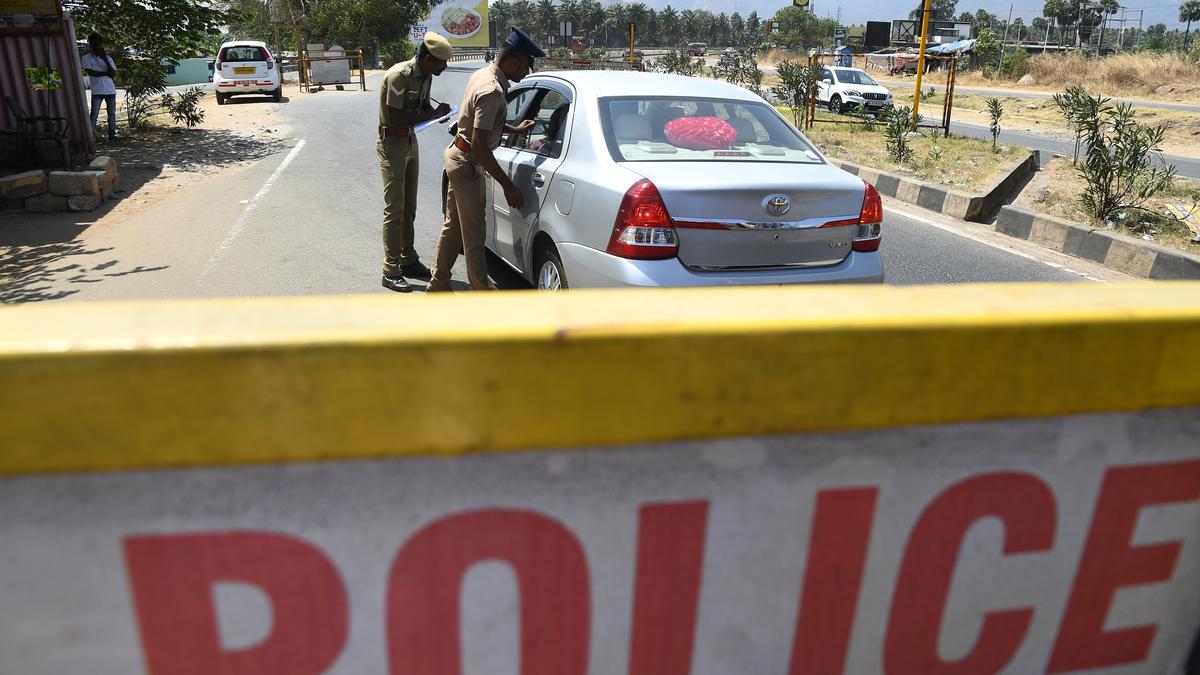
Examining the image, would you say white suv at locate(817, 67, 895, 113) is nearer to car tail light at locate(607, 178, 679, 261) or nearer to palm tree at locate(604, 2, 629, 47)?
car tail light at locate(607, 178, 679, 261)

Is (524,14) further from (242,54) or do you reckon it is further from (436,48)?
(436,48)

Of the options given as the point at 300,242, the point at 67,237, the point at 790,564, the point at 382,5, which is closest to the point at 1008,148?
the point at 300,242

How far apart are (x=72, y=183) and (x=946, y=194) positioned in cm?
946

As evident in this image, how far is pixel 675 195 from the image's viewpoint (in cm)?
416

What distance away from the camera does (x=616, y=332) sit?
1.28 m

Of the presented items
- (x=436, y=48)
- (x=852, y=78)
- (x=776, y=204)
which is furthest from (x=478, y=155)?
(x=852, y=78)

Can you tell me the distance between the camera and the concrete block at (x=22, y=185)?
878 cm

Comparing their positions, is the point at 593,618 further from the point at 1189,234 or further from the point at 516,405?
the point at 1189,234

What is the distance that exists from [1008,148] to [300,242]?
12.0 metres

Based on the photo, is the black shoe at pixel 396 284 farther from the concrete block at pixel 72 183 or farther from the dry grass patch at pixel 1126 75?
the dry grass patch at pixel 1126 75

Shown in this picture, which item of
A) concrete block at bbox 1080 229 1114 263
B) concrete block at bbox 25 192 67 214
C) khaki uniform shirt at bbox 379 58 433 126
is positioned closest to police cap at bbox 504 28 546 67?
khaki uniform shirt at bbox 379 58 433 126

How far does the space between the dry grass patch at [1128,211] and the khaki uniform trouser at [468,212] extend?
6.26 m

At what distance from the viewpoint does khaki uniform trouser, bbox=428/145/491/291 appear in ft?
17.5

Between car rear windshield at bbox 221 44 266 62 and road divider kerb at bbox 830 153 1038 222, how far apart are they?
662 inches
